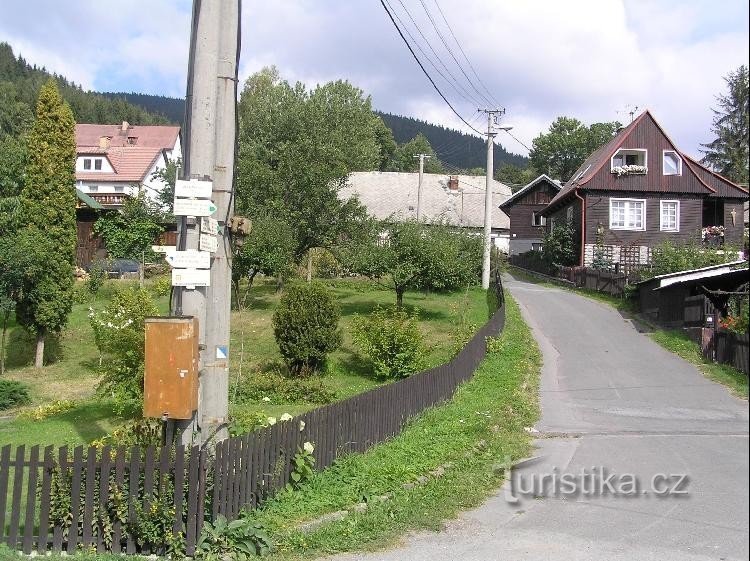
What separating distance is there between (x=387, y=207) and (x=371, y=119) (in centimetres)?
742

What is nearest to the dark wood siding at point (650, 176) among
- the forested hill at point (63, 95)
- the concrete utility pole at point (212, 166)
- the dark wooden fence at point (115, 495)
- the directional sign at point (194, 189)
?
Answer: the concrete utility pole at point (212, 166)

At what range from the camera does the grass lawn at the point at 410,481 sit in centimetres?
674

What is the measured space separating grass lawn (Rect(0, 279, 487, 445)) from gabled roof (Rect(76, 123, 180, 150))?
54934 mm

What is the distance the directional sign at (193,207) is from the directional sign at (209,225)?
0.24 feet

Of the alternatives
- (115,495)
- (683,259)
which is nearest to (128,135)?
(683,259)

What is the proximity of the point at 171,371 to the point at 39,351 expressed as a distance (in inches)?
745

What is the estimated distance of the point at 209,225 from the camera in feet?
22.2

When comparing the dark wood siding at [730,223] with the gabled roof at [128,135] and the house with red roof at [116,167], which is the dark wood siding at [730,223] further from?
the gabled roof at [128,135]

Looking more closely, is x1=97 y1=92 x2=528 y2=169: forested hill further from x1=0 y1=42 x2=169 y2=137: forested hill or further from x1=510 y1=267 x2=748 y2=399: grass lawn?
x1=510 y1=267 x2=748 y2=399: grass lawn

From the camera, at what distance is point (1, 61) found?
384ft

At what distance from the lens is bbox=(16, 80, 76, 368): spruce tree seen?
23281mm

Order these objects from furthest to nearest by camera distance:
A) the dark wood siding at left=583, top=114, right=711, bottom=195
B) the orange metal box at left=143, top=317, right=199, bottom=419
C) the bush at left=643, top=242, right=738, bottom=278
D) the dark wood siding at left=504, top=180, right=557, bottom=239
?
the dark wood siding at left=504, top=180, right=557, bottom=239
the dark wood siding at left=583, top=114, right=711, bottom=195
the bush at left=643, top=242, right=738, bottom=278
the orange metal box at left=143, top=317, right=199, bottom=419

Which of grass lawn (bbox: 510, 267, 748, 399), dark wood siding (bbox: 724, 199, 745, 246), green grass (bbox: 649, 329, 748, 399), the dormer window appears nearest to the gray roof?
the dormer window

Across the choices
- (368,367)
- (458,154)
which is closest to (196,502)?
(368,367)
